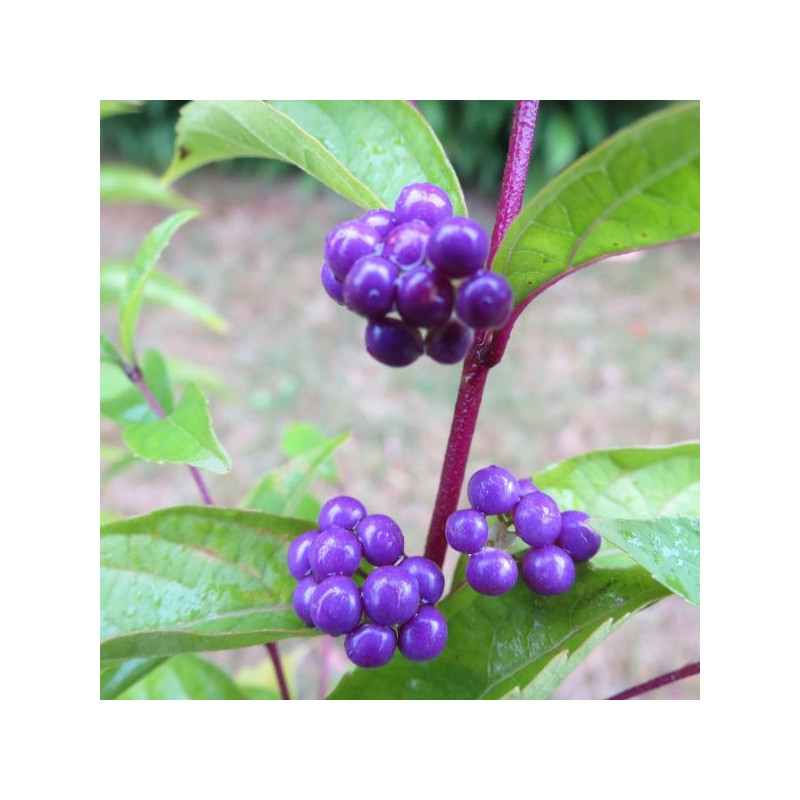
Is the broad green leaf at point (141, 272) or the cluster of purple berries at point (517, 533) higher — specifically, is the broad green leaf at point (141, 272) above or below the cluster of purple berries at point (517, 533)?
above

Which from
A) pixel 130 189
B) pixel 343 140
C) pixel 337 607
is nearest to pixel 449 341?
pixel 337 607

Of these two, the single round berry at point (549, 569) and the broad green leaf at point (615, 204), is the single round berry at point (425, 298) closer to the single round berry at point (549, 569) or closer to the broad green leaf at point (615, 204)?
the broad green leaf at point (615, 204)

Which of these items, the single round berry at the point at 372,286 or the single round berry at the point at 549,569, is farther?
the single round berry at the point at 549,569

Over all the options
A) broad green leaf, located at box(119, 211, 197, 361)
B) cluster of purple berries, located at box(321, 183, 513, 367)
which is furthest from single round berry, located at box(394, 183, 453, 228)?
broad green leaf, located at box(119, 211, 197, 361)

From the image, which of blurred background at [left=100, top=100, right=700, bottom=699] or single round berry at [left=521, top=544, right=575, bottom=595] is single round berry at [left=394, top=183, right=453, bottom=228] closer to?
single round berry at [left=521, top=544, right=575, bottom=595]

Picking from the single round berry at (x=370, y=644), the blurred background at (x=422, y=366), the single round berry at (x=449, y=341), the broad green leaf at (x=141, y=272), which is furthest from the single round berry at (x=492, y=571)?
the blurred background at (x=422, y=366)

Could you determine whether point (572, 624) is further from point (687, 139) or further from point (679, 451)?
point (687, 139)
